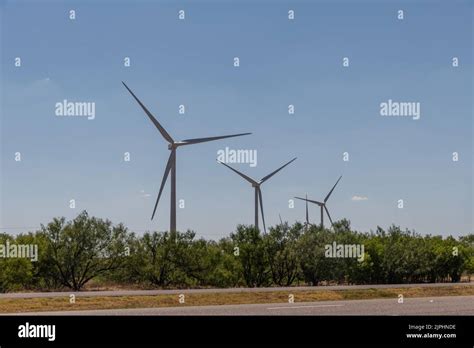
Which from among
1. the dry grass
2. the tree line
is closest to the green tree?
the tree line

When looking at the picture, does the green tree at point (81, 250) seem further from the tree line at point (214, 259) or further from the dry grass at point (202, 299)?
the dry grass at point (202, 299)

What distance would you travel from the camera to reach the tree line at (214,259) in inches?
1694

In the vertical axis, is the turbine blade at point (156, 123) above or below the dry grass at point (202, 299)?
above

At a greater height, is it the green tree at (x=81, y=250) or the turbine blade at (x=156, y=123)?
the turbine blade at (x=156, y=123)

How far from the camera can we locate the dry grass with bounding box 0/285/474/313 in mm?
27453

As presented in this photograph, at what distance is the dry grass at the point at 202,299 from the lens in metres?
27.5

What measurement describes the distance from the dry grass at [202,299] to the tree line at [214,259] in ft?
36.3

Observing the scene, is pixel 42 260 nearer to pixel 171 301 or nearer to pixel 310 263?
pixel 171 301

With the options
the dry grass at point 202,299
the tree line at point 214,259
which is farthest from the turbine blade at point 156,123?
the dry grass at point 202,299

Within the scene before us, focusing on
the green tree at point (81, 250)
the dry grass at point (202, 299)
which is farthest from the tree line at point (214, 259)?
the dry grass at point (202, 299)

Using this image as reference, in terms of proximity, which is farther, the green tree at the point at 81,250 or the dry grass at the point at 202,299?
the green tree at the point at 81,250

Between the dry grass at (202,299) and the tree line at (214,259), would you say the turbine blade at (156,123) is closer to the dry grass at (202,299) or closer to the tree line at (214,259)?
the tree line at (214,259)
